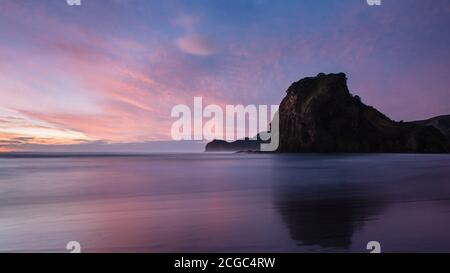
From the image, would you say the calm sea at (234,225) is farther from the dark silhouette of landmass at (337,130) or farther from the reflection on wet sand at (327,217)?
the dark silhouette of landmass at (337,130)

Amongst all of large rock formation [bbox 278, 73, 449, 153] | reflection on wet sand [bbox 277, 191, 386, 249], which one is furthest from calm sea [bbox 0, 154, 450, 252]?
large rock formation [bbox 278, 73, 449, 153]

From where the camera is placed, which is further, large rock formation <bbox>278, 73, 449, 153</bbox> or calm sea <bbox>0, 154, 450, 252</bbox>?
large rock formation <bbox>278, 73, 449, 153</bbox>

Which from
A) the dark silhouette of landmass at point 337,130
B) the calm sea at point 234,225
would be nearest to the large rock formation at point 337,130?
the dark silhouette of landmass at point 337,130

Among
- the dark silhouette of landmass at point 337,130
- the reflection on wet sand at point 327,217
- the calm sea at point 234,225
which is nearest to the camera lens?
the calm sea at point 234,225

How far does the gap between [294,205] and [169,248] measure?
7122 mm

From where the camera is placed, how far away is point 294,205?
1325 cm

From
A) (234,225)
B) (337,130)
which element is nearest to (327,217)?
(234,225)

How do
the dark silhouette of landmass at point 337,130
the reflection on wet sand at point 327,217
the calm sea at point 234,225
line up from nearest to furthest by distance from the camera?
the calm sea at point 234,225, the reflection on wet sand at point 327,217, the dark silhouette of landmass at point 337,130

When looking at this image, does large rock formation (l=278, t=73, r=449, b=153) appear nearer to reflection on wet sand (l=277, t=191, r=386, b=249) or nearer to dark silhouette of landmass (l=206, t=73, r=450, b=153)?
dark silhouette of landmass (l=206, t=73, r=450, b=153)

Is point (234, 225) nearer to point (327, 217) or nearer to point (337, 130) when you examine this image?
point (327, 217)

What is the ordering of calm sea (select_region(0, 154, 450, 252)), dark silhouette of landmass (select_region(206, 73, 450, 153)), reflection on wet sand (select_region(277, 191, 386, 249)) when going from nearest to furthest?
calm sea (select_region(0, 154, 450, 252))
reflection on wet sand (select_region(277, 191, 386, 249))
dark silhouette of landmass (select_region(206, 73, 450, 153))

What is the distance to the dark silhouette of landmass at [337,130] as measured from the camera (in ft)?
468

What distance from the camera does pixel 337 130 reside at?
146000mm

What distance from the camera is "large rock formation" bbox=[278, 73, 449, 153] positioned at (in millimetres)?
142750
